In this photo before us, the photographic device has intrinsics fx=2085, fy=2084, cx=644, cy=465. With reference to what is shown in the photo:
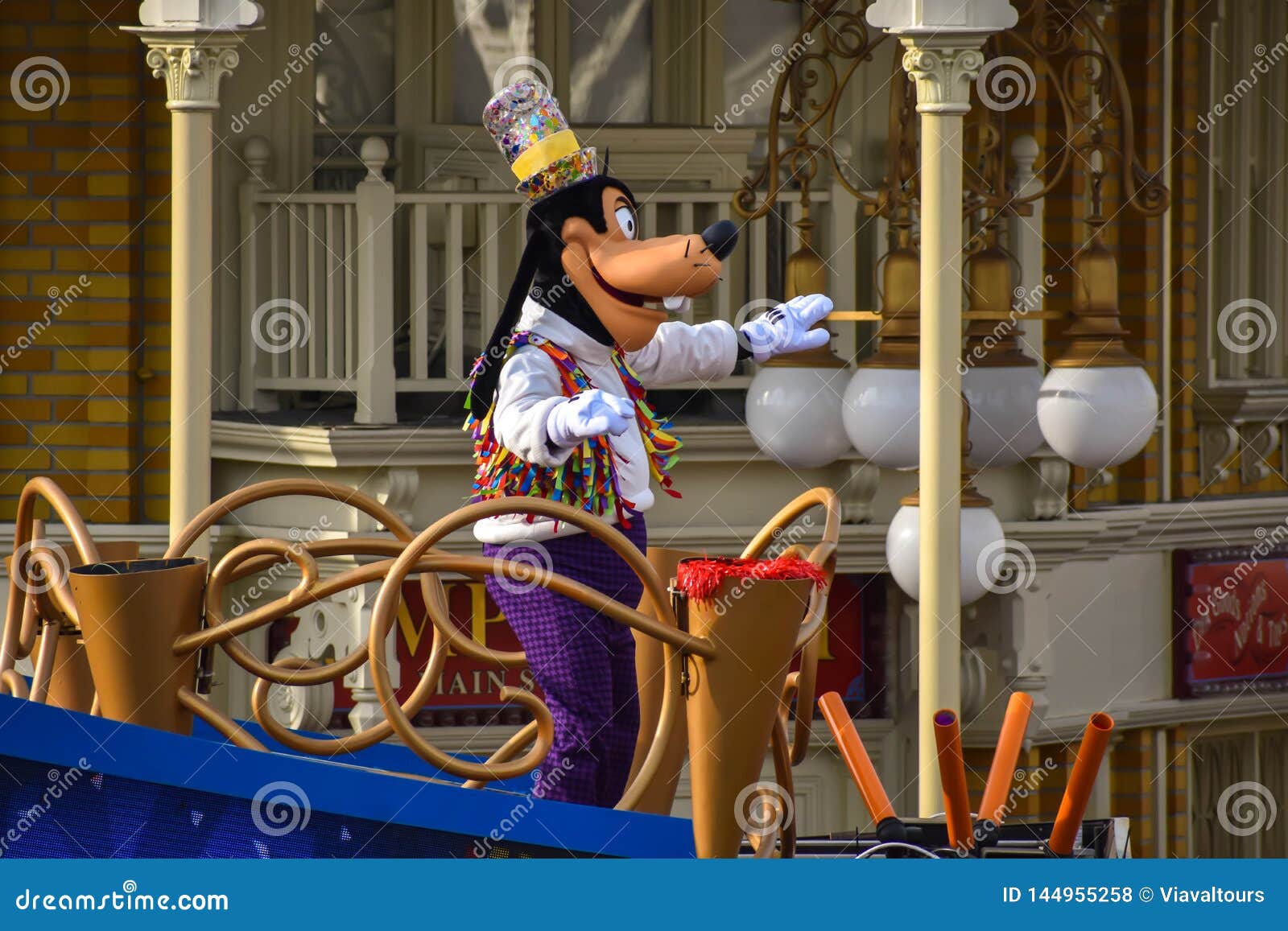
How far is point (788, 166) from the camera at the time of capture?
7.12m

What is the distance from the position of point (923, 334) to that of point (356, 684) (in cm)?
240

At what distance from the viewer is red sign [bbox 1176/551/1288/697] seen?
738cm

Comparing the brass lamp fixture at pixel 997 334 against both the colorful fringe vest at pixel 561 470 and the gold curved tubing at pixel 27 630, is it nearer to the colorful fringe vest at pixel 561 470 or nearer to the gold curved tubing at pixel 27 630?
the colorful fringe vest at pixel 561 470

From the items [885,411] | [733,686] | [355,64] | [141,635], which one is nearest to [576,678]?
[733,686]

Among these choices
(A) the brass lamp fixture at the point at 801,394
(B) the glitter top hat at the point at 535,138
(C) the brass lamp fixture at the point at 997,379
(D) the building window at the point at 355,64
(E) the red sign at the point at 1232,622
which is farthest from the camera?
(E) the red sign at the point at 1232,622

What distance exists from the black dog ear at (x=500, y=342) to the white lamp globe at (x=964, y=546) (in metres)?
1.49

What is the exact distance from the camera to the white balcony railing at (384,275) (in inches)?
249

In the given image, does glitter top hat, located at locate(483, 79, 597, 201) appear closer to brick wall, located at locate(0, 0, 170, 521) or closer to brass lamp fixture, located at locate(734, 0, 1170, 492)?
brass lamp fixture, located at locate(734, 0, 1170, 492)

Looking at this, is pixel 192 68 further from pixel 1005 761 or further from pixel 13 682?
pixel 1005 761

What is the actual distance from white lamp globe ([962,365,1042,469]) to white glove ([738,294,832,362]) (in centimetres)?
105

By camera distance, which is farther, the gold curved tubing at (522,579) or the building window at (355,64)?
the building window at (355,64)

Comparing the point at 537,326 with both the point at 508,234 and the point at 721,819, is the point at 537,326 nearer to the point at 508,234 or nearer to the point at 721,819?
the point at 721,819

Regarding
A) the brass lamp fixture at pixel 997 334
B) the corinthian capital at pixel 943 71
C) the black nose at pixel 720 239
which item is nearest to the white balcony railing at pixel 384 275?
the brass lamp fixture at pixel 997 334

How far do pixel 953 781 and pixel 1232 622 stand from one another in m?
4.25
